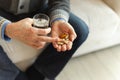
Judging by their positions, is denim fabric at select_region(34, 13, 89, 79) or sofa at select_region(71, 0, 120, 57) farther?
sofa at select_region(71, 0, 120, 57)

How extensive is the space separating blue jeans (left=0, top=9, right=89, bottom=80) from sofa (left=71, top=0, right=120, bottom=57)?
0.43 feet

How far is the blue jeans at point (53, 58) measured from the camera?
124 cm

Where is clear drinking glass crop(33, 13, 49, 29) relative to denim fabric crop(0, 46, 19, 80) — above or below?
above

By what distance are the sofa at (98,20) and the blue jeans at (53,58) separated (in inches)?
5.2

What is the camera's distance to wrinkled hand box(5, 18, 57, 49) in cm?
95

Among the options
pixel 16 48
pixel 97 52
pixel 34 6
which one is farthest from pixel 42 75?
pixel 97 52

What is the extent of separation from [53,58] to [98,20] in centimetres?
37

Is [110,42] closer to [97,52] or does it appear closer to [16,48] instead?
[97,52]

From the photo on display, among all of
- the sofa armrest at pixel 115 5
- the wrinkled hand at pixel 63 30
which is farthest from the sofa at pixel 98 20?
the wrinkled hand at pixel 63 30

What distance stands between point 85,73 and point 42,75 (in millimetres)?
322

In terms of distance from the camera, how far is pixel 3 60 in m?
1.12

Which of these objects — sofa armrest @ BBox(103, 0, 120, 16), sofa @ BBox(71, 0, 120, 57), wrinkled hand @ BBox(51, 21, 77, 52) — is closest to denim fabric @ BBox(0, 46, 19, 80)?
wrinkled hand @ BBox(51, 21, 77, 52)

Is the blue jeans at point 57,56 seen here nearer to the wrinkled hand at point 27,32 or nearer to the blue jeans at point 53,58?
the blue jeans at point 53,58

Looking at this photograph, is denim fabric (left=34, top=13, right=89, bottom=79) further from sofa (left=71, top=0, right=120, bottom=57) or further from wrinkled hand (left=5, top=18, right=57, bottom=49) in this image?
wrinkled hand (left=5, top=18, right=57, bottom=49)
